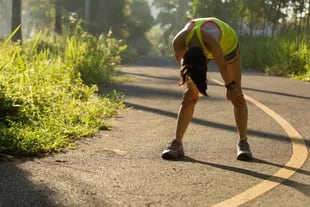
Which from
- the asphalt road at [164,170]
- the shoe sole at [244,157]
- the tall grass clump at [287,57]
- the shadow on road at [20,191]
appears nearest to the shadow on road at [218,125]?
the asphalt road at [164,170]

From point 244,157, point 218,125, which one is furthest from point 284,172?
point 218,125

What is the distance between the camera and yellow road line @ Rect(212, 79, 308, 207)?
13.0 feet

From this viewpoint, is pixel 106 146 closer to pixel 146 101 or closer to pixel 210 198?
pixel 210 198

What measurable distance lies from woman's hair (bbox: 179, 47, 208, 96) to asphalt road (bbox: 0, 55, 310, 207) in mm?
794

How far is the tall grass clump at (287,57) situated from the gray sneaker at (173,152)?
410 inches

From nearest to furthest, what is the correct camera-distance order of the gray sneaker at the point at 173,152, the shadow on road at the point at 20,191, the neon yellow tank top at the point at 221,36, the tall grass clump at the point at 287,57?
1. the shadow on road at the point at 20,191
2. the neon yellow tank top at the point at 221,36
3. the gray sneaker at the point at 173,152
4. the tall grass clump at the point at 287,57

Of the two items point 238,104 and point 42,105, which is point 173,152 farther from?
point 42,105

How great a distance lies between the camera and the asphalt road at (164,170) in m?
3.93

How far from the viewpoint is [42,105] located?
23.4 ft

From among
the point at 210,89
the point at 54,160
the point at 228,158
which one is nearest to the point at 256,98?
the point at 210,89

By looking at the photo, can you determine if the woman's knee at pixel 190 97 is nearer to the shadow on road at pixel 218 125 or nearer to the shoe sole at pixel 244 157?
the shoe sole at pixel 244 157

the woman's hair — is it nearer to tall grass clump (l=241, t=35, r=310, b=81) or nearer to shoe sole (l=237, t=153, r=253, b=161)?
shoe sole (l=237, t=153, r=253, b=161)

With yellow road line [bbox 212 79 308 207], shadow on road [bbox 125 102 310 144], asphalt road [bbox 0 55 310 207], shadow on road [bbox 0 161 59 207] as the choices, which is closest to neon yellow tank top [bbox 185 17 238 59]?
asphalt road [bbox 0 55 310 207]

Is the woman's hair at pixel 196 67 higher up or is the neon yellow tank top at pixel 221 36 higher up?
the neon yellow tank top at pixel 221 36
